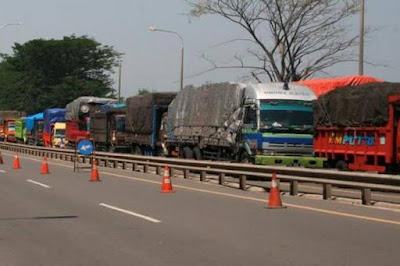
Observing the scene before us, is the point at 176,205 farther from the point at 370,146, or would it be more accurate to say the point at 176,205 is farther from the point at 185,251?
the point at 370,146

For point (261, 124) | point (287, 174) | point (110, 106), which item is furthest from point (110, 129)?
point (287, 174)

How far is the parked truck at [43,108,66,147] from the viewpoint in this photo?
52.0 metres

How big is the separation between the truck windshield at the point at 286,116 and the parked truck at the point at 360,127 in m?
1.32

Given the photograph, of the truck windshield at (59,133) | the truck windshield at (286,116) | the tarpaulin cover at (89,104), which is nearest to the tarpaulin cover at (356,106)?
the truck windshield at (286,116)

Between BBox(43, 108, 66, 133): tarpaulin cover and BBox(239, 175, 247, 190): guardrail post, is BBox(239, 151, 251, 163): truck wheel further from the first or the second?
BBox(43, 108, 66, 133): tarpaulin cover

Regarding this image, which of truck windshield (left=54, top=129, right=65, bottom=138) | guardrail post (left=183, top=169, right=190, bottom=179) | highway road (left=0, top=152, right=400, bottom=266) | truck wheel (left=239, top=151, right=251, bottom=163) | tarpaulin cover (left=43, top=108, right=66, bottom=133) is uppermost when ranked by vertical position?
tarpaulin cover (left=43, top=108, right=66, bottom=133)

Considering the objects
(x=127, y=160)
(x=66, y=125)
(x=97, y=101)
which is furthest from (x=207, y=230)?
(x=66, y=125)

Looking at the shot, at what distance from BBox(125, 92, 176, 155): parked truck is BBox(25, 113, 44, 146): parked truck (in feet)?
82.7

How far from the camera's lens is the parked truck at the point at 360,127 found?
65.3ft

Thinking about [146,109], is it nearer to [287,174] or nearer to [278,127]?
[278,127]

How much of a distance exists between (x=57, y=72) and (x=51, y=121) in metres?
44.9

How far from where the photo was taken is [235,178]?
20609 millimetres

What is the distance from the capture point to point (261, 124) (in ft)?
70.2

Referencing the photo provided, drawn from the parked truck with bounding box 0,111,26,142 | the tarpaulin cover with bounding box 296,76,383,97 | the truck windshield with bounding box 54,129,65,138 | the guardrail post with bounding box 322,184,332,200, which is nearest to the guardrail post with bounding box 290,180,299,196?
the guardrail post with bounding box 322,184,332,200
